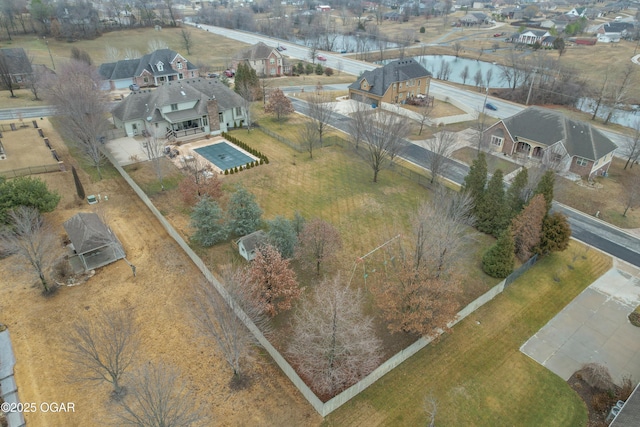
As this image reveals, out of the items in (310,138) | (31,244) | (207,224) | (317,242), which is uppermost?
(31,244)

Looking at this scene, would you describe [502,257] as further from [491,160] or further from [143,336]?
[143,336]

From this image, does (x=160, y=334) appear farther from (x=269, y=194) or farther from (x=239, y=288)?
(x=269, y=194)

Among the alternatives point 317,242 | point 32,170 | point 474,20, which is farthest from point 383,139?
point 474,20

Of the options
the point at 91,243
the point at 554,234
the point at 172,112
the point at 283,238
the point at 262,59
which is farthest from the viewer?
the point at 262,59

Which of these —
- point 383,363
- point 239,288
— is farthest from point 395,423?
point 239,288

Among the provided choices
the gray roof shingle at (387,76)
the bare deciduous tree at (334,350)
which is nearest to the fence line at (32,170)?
the bare deciduous tree at (334,350)

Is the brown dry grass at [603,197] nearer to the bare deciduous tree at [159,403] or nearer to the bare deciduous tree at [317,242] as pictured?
the bare deciduous tree at [317,242]
